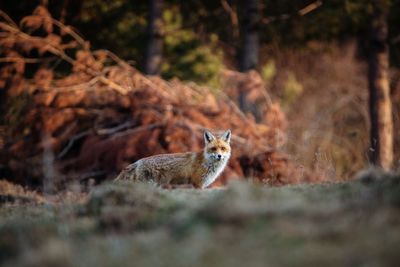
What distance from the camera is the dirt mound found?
1551 centimetres

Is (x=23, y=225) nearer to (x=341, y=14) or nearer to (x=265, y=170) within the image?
(x=265, y=170)

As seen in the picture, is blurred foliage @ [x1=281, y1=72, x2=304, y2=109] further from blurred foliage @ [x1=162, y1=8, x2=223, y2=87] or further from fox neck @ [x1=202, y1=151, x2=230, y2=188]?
fox neck @ [x1=202, y1=151, x2=230, y2=188]

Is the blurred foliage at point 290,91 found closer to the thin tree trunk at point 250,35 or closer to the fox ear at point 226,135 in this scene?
the thin tree trunk at point 250,35

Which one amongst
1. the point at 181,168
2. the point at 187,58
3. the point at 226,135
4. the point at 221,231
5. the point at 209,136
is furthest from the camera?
the point at 187,58

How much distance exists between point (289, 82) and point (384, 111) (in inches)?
344

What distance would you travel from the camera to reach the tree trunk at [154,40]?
19281 mm

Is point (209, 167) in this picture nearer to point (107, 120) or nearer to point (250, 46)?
point (107, 120)

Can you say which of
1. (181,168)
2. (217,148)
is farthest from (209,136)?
(181,168)

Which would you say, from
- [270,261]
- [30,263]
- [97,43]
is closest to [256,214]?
[270,261]

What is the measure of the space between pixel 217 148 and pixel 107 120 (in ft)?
20.5

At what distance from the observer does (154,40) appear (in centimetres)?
1938

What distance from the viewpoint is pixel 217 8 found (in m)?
22.0

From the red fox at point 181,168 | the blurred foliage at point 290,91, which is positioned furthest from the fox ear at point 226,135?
the blurred foliage at point 290,91

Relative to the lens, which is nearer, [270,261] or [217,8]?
[270,261]
